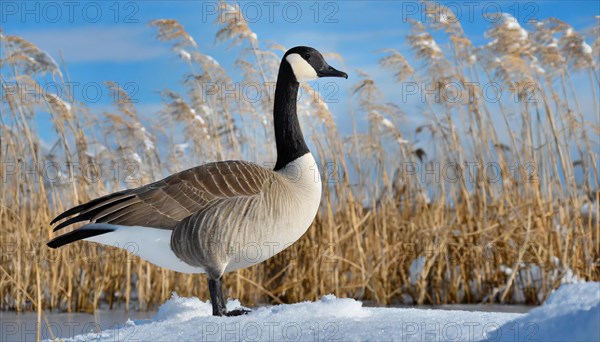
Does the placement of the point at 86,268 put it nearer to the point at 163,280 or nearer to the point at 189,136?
the point at 163,280

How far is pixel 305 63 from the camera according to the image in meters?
4.63

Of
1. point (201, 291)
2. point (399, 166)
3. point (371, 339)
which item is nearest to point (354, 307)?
point (371, 339)

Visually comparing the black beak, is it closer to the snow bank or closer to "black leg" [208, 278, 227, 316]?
"black leg" [208, 278, 227, 316]

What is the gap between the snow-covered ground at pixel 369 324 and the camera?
232 cm

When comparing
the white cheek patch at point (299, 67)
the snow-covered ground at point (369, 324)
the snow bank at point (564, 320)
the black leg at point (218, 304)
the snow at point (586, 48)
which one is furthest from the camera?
the snow at point (586, 48)

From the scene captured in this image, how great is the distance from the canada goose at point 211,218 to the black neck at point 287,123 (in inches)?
8.5

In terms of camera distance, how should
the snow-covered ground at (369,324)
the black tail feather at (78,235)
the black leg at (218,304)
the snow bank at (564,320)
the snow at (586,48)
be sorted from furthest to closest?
1. the snow at (586,48)
2. the black tail feather at (78,235)
3. the black leg at (218,304)
4. the snow-covered ground at (369,324)
5. the snow bank at (564,320)

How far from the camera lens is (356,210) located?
21.9 feet

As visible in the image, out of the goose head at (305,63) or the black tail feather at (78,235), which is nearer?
the black tail feather at (78,235)

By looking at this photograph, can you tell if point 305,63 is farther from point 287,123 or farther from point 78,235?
point 78,235

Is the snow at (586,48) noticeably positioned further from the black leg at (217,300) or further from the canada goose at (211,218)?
the black leg at (217,300)

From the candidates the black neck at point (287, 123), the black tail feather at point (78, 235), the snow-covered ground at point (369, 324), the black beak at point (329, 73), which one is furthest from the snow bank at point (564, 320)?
the black beak at point (329, 73)

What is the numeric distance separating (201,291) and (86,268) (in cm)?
120

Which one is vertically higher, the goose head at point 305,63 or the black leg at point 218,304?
the goose head at point 305,63
